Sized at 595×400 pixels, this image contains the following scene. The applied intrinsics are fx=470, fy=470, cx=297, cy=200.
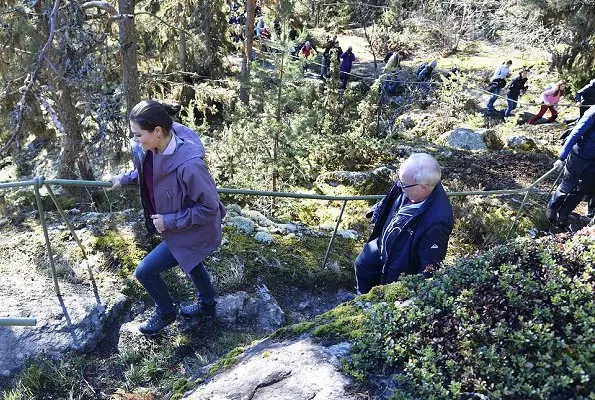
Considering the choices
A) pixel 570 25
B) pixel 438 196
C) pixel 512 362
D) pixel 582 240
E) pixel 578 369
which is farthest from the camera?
pixel 570 25

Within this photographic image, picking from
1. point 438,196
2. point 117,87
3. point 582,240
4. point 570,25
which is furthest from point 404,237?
point 570,25

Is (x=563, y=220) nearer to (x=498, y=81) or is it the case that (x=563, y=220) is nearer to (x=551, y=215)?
(x=551, y=215)

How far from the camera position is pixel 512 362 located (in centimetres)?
211

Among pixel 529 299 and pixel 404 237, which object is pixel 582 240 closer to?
pixel 529 299

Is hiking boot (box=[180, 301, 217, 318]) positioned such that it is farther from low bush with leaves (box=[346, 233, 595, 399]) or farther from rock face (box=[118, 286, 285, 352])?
low bush with leaves (box=[346, 233, 595, 399])

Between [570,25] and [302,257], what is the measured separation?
11.3 meters

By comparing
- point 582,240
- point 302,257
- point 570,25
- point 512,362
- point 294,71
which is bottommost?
point 302,257

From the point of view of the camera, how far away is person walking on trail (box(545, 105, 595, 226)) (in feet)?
18.5

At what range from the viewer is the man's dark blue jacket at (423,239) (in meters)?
3.23

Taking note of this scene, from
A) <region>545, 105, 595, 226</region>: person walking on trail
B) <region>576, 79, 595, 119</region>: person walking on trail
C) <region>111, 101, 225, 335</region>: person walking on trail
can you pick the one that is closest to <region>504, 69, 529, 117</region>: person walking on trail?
<region>576, 79, 595, 119</region>: person walking on trail

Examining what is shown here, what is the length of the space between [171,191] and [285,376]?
147 cm

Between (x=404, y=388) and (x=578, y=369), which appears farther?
(x=404, y=388)

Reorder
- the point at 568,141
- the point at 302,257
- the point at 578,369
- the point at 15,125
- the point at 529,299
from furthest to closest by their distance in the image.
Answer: the point at 15,125 < the point at 568,141 < the point at 302,257 < the point at 529,299 < the point at 578,369

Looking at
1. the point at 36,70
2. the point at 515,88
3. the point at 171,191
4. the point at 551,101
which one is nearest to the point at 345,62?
the point at 515,88
